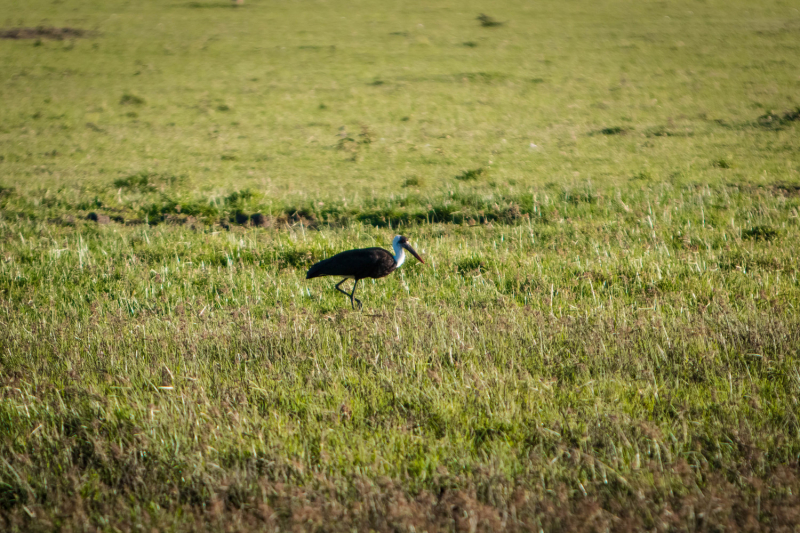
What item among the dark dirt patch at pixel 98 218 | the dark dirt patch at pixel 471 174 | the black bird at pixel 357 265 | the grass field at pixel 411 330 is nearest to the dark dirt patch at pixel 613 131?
the grass field at pixel 411 330

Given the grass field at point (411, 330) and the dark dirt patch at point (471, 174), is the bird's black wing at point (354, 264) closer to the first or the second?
the grass field at point (411, 330)

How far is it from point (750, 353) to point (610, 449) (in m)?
2.03

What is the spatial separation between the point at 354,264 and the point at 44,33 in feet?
112

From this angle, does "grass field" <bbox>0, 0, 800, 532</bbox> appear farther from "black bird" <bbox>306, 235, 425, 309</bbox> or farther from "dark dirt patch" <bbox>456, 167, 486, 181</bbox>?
"black bird" <bbox>306, 235, 425, 309</bbox>

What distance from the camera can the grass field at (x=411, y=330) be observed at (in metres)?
3.58

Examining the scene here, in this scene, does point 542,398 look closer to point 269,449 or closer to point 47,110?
point 269,449

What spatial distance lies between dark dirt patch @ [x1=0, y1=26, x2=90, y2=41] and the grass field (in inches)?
629

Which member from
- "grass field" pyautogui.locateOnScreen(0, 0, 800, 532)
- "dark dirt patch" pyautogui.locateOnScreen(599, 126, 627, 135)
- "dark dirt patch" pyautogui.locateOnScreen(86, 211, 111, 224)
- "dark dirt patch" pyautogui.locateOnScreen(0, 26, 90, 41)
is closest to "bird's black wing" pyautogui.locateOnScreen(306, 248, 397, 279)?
"grass field" pyautogui.locateOnScreen(0, 0, 800, 532)

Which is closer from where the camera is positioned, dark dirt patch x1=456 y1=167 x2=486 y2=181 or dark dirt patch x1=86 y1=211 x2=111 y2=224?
dark dirt patch x1=86 y1=211 x2=111 y2=224

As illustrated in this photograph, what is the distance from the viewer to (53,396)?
15.3 feet

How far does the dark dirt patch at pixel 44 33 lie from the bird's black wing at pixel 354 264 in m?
32.4

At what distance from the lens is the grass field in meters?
3.58

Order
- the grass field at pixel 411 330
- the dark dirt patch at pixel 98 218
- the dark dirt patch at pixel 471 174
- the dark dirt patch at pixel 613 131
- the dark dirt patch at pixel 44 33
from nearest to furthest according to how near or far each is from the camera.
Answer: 1. the grass field at pixel 411 330
2. the dark dirt patch at pixel 98 218
3. the dark dirt patch at pixel 471 174
4. the dark dirt patch at pixel 613 131
5. the dark dirt patch at pixel 44 33

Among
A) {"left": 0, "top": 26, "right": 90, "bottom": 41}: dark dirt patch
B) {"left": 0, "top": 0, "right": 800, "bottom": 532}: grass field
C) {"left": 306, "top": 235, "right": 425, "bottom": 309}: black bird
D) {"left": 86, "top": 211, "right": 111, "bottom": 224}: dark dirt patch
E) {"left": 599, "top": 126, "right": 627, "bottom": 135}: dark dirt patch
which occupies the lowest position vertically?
{"left": 86, "top": 211, "right": 111, "bottom": 224}: dark dirt patch
